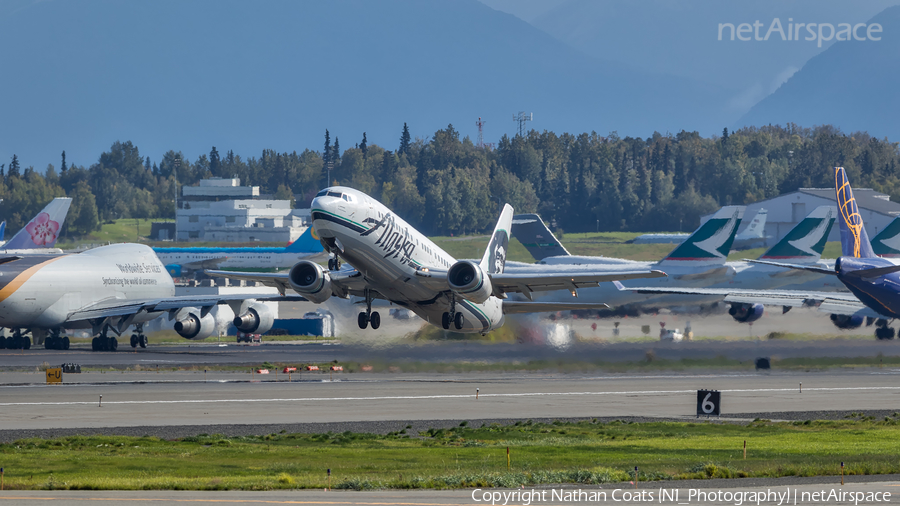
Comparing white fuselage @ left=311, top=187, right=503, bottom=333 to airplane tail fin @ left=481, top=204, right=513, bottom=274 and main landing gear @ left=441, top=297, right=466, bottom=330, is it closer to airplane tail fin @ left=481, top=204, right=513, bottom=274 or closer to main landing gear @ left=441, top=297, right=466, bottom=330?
main landing gear @ left=441, top=297, right=466, bottom=330

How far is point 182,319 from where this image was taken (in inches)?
3204

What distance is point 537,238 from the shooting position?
11206 cm

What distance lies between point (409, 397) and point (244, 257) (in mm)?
110305

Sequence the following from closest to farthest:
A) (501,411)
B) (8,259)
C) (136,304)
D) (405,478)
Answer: (405,478) < (501,411) < (8,259) < (136,304)

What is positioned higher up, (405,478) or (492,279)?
(492,279)

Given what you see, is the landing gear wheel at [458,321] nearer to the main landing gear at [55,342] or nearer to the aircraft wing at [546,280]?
the aircraft wing at [546,280]

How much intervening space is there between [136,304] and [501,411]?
46980mm

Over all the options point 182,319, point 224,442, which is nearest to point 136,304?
point 182,319

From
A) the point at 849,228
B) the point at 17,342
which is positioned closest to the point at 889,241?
the point at 849,228

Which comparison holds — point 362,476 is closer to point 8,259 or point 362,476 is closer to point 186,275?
point 8,259

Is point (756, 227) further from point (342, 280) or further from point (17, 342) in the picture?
point (342, 280)

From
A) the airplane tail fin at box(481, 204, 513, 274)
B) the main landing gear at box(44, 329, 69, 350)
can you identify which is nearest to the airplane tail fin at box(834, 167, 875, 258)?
the airplane tail fin at box(481, 204, 513, 274)

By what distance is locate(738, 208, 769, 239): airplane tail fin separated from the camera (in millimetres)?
188125

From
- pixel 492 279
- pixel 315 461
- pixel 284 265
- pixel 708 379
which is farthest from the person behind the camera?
pixel 284 265
